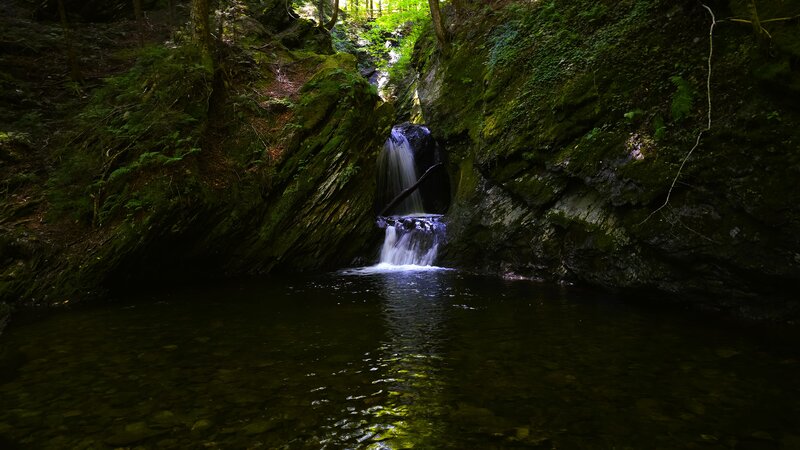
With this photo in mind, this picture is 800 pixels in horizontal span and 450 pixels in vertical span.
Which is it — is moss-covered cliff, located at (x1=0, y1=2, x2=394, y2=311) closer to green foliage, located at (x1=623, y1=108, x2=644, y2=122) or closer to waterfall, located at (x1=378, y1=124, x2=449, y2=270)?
waterfall, located at (x1=378, y1=124, x2=449, y2=270)

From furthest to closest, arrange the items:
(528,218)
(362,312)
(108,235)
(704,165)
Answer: (528,218) → (108,235) → (362,312) → (704,165)

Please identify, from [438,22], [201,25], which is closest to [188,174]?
[201,25]

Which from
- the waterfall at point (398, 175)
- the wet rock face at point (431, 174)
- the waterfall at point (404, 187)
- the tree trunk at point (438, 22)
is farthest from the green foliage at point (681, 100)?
the waterfall at point (398, 175)

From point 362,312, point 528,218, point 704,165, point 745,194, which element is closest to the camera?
point 745,194

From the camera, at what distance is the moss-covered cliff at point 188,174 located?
780 centimetres

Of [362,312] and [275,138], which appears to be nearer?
[362,312]

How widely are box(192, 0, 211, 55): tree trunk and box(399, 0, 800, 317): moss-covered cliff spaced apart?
23.6ft

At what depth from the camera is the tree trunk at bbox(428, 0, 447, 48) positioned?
13438 millimetres

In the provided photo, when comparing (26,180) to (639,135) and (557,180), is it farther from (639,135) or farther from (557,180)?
(639,135)

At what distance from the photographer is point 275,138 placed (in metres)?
10.7

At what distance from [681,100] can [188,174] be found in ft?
30.8

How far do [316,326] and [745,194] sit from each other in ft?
20.9

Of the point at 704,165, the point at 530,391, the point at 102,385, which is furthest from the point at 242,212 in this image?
the point at 704,165

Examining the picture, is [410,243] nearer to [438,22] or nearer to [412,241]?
[412,241]
